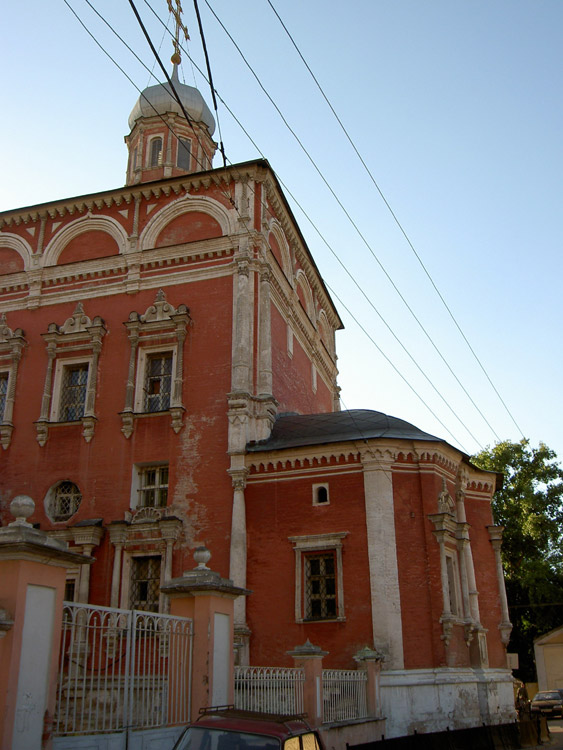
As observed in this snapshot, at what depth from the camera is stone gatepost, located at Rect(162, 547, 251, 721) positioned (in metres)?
9.53

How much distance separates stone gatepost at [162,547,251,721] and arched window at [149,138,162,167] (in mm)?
19104

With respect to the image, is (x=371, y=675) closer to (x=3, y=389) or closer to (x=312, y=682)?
(x=312, y=682)

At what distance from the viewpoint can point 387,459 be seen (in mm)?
17375

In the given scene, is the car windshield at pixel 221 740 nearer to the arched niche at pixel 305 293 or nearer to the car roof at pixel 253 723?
the car roof at pixel 253 723

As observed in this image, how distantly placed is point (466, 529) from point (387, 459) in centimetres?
297

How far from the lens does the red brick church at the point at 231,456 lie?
1658 cm

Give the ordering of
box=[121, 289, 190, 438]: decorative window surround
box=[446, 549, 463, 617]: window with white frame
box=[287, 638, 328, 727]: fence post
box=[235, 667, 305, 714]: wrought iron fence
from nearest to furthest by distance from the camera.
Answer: box=[235, 667, 305, 714]: wrought iron fence → box=[287, 638, 328, 727]: fence post → box=[446, 549, 463, 617]: window with white frame → box=[121, 289, 190, 438]: decorative window surround

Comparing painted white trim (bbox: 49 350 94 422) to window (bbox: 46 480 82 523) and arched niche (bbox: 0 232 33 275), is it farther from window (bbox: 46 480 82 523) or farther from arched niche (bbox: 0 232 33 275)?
arched niche (bbox: 0 232 33 275)

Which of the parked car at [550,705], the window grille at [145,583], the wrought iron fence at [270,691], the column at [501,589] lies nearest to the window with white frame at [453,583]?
the column at [501,589]

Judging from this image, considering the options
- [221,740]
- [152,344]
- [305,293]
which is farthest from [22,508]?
[305,293]

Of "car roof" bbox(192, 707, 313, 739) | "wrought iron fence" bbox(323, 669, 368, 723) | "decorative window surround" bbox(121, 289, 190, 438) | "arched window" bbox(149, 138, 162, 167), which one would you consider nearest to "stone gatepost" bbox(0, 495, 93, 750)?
"car roof" bbox(192, 707, 313, 739)

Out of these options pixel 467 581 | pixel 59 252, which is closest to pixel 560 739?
pixel 467 581

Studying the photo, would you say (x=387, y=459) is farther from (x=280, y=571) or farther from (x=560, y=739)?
(x=560, y=739)

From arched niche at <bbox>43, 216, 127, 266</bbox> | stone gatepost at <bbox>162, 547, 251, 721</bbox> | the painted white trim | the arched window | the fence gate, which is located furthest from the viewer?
the arched window
